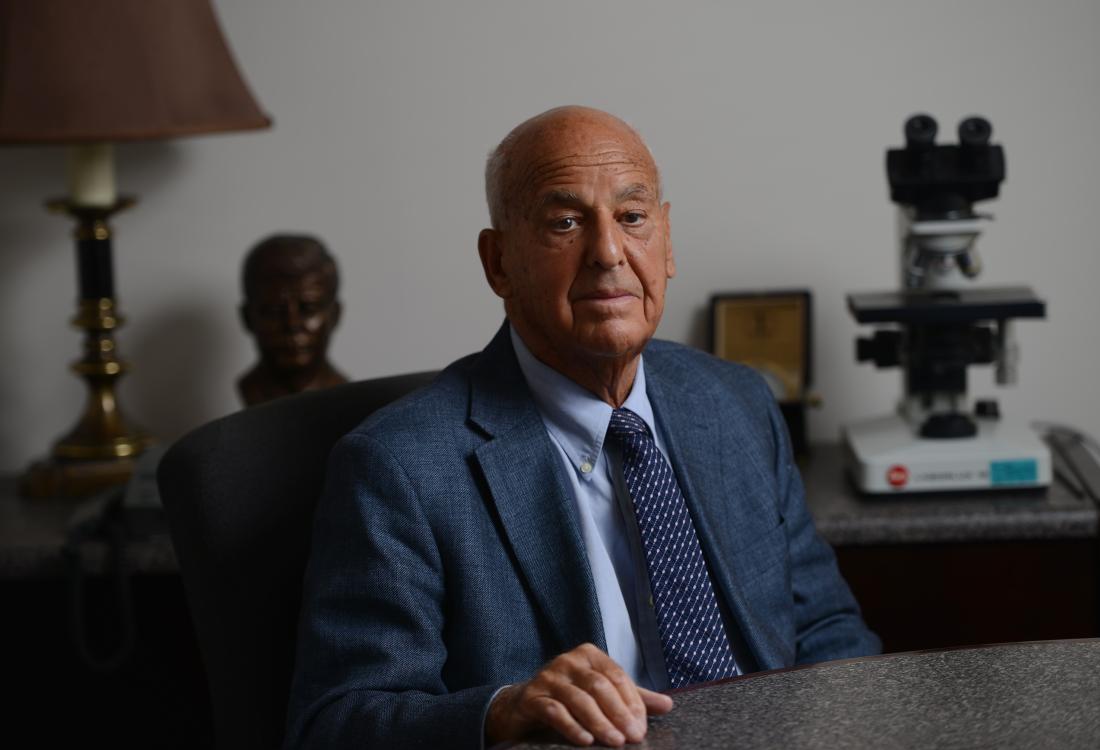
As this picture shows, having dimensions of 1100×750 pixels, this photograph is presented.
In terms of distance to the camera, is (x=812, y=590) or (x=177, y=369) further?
(x=177, y=369)

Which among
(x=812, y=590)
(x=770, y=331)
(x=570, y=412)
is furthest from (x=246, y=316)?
(x=812, y=590)

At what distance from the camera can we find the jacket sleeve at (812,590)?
174cm

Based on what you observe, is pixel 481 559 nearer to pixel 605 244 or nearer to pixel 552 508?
pixel 552 508

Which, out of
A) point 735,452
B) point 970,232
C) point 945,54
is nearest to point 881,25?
point 945,54

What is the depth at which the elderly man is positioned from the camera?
4.66 ft

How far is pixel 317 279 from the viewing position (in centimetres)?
249

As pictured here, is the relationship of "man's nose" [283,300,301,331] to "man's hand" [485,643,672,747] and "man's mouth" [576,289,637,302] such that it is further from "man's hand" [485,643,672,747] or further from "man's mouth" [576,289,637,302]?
"man's hand" [485,643,672,747]

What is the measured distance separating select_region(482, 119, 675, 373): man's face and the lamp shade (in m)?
1.04

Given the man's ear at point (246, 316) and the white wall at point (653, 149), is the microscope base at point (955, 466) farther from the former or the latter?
the man's ear at point (246, 316)

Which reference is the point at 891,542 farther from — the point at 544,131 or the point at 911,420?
the point at 544,131

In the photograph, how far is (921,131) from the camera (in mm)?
2316

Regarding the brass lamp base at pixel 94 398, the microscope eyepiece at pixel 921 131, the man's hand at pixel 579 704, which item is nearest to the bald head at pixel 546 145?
the man's hand at pixel 579 704

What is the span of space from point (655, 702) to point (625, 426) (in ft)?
1.61

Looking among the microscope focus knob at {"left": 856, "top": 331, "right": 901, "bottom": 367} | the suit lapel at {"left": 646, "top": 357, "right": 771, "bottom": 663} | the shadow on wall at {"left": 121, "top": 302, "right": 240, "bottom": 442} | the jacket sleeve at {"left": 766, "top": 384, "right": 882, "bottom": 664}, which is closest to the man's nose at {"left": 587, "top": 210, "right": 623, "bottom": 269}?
the suit lapel at {"left": 646, "top": 357, "right": 771, "bottom": 663}
